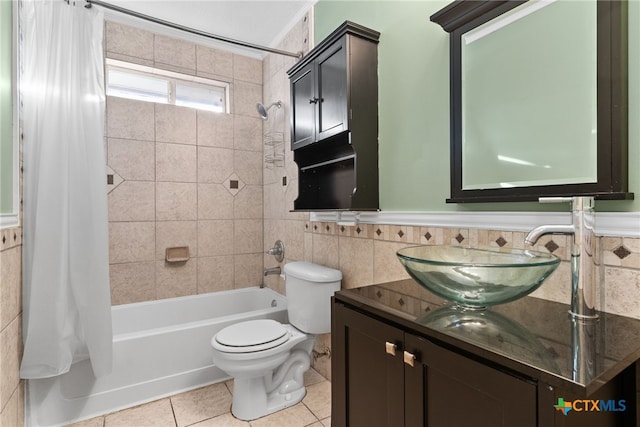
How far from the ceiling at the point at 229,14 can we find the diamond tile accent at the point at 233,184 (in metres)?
1.18

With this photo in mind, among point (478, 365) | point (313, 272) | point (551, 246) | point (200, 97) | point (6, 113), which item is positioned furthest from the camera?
point (200, 97)

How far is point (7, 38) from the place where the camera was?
1385 mm

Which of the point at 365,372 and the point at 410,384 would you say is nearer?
the point at 410,384

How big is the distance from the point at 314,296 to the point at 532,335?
1263 millimetres

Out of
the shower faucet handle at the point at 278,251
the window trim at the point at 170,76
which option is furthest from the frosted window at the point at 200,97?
the shower faucet handle at the point at 278,251

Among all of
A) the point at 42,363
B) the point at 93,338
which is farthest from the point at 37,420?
the point at 93,338

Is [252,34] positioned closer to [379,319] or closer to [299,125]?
[299,125]

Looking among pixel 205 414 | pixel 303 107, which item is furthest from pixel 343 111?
pixel 205 414

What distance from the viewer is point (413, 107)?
143cm

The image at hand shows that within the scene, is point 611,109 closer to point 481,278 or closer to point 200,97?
point 481,278

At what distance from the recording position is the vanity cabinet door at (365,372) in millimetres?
886

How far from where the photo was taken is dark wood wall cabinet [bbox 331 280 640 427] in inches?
23.3

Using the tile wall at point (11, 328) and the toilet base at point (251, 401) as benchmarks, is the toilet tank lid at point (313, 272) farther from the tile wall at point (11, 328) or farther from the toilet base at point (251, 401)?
the tile wall at point (11, 328)

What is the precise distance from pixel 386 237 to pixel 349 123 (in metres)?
0.58
